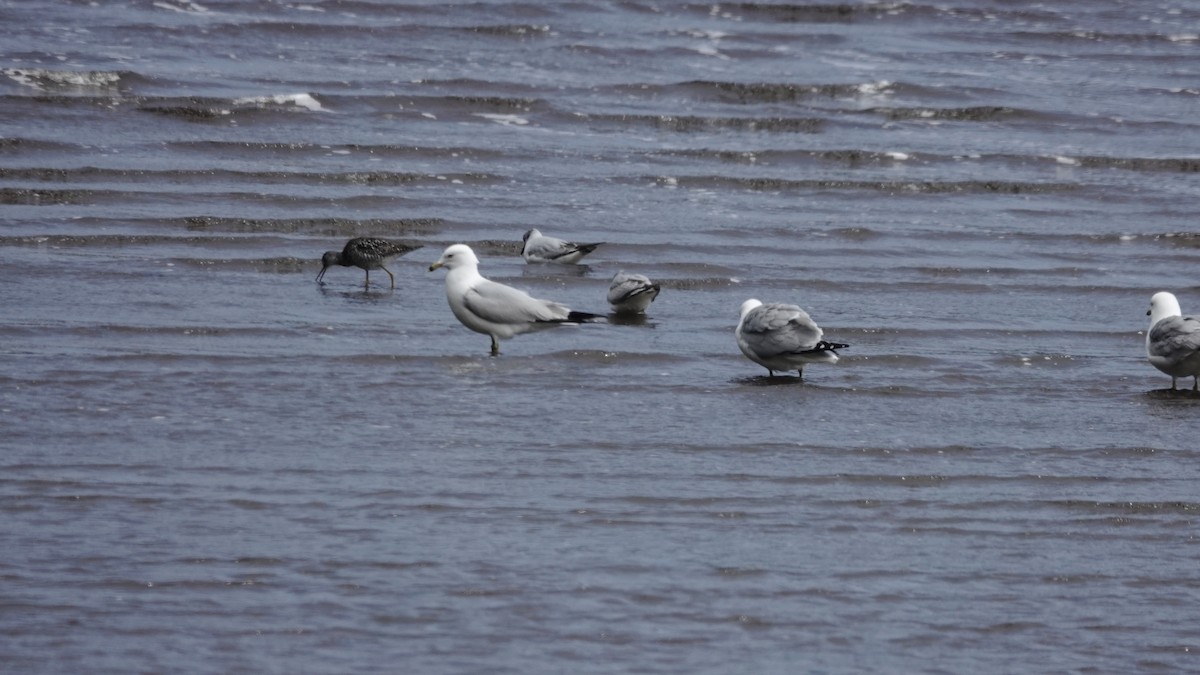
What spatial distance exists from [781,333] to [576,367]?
3.83 ft

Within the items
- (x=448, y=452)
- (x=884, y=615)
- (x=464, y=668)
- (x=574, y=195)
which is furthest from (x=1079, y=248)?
(x=464, y=668)

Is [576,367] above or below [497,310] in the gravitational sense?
below

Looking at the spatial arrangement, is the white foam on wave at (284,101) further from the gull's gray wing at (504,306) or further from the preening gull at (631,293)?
the gull's gray wing at (504,306)

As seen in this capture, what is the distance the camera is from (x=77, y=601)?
5.76m

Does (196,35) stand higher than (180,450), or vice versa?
(196,35)


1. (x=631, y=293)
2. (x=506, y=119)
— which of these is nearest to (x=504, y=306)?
(x=631, y=293)

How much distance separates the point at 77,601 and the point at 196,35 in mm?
16699

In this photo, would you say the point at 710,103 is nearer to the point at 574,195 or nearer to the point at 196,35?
the point at 574,195

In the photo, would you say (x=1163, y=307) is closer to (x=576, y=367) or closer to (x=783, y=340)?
(x=783, y=340)

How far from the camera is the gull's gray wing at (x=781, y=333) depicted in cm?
941

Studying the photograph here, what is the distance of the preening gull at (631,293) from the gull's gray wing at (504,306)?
1033 mm

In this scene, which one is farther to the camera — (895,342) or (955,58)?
(955,58)

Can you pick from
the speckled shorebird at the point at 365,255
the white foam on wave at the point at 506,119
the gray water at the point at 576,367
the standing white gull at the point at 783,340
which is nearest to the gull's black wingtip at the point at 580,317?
the gray water at the point at 576,367

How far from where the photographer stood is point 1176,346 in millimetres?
9531
